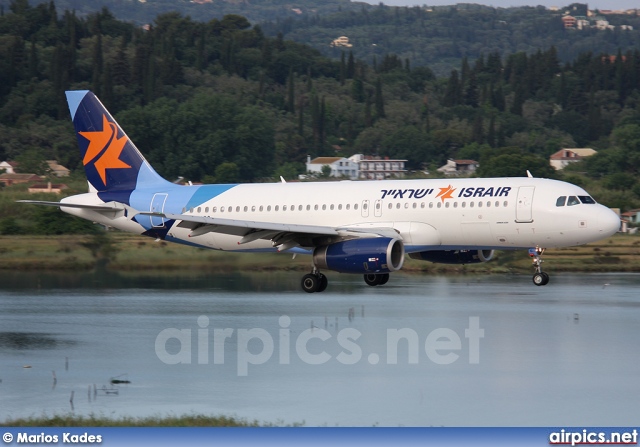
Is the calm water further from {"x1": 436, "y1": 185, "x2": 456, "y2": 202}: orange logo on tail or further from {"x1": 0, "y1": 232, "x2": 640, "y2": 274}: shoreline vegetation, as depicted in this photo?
{"x1": 0, "y1": 232, "x2": 640, "y2": 274}: shoreline vegetation

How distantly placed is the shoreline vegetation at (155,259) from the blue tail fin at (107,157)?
7.50 meters

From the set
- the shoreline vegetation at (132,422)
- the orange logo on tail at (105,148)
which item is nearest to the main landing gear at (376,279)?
the orange logo on tail at (105,148)

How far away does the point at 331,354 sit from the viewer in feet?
96.4

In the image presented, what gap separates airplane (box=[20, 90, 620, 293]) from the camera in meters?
39.2

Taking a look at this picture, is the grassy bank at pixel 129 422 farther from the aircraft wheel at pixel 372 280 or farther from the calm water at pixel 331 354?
the aircraft wheel at pixel 372 280

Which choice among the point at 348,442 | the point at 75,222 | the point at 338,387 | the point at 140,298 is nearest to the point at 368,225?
the point at 140,298

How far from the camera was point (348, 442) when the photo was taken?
18.8m

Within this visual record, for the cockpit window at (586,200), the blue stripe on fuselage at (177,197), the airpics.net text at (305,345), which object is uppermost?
the cockpit window at (586,200)

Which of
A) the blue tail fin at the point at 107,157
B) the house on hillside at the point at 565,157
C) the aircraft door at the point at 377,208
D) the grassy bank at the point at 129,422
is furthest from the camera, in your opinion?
the house on hillside at the point at 565,157

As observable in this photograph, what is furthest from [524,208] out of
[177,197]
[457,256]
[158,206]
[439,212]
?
[158,206]

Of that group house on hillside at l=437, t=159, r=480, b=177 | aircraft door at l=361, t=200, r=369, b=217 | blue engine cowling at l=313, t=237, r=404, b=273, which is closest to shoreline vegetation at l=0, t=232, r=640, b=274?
aircraft door at l=361, t=200, r=369, b=217

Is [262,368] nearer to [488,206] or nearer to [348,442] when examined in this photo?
[348,442]

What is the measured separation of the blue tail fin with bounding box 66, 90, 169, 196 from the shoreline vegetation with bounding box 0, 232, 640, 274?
7.50 metres

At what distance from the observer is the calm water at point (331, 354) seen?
23.0 metres
